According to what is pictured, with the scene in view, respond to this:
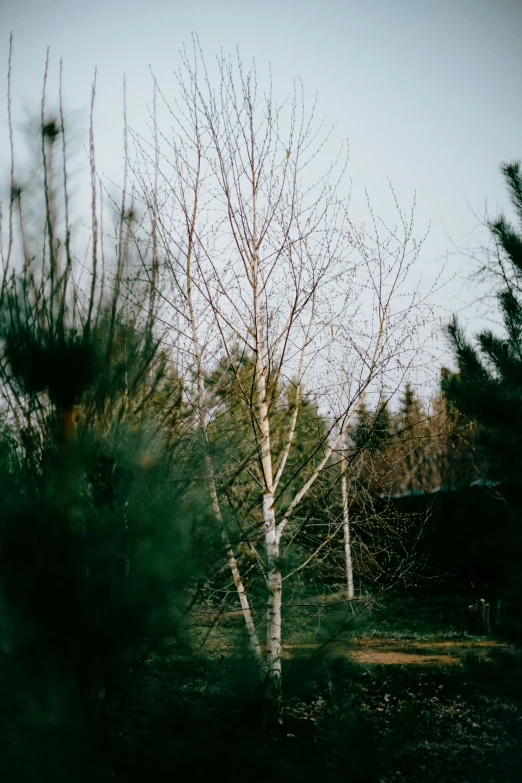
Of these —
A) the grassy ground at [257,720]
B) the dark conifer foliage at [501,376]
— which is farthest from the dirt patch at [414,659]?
the grassy ground at [257,720]

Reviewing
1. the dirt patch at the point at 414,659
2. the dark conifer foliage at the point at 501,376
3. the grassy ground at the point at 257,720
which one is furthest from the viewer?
the dirt patch at the point at 414,659

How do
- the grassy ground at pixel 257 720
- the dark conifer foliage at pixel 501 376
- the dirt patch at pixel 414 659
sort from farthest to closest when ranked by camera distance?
the dirt patch at pixel 414 659
the dark conifer foliage at pixel 501 376
the grassy ground at pixel 257 720

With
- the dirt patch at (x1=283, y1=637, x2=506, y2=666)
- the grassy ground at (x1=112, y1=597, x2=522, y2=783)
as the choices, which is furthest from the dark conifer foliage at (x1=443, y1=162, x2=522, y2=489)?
the dirt patch at (x1=283, y1=637, x2=506, y2=666)

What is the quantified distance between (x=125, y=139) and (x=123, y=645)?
6.90 feet

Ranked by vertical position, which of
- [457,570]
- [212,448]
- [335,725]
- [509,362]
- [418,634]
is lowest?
[418,634]

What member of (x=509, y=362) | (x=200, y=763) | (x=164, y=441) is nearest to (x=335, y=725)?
(x=200, y=763)

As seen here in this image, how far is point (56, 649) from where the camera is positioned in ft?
5.64

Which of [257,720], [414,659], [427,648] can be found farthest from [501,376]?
[427,648]

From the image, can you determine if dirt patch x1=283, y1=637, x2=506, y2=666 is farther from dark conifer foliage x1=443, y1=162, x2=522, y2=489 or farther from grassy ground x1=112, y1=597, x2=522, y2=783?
grassy ground x1=112, y1=597, x2=522, y2=783

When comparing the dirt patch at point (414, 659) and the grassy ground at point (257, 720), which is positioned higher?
the grassy ground at point (257, 720)

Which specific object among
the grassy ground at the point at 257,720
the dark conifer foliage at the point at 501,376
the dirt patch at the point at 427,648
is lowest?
the dirt patch at the point at 427,648

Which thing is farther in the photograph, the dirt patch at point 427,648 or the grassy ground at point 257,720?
the dirt patch at point 427,648

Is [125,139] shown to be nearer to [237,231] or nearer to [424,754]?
[237,231]

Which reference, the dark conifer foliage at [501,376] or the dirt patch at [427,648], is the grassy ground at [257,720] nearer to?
the dark conifer foliage at [501,376]
